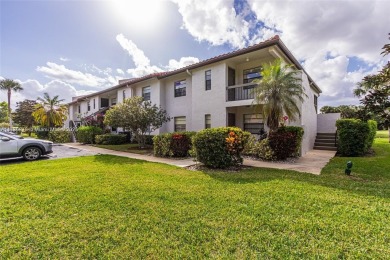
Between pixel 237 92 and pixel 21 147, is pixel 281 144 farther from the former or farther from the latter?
pixel 21 147

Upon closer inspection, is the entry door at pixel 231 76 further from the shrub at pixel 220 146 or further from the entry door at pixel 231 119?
the shrub at pixel 220 146

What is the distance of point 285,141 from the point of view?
9742mm

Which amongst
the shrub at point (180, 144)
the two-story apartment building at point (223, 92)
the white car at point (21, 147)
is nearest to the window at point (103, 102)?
the two-story apartment building at point (223, 92)

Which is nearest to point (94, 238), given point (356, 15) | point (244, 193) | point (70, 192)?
point (70, 192)

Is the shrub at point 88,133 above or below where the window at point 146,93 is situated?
below

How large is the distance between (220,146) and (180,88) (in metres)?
10.3

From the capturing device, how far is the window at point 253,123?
14019 mm

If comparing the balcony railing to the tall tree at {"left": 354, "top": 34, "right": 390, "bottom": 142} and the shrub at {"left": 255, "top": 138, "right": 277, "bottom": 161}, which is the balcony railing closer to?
the shrub at {"left": 255, "top": 138, "right": 277, "bottom": 161}

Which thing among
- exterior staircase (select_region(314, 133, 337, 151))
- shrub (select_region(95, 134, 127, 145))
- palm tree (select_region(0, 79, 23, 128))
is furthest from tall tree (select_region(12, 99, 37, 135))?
exterior staircase (select_region(314, 133, 337, 151))

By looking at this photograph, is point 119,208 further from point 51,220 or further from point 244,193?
point 244,193

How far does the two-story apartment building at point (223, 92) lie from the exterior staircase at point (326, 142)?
1.71ft

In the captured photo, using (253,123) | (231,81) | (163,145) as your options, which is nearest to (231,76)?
(231,81)

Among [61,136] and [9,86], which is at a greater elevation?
[9,86]

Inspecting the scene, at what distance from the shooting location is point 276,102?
9.95 metres
